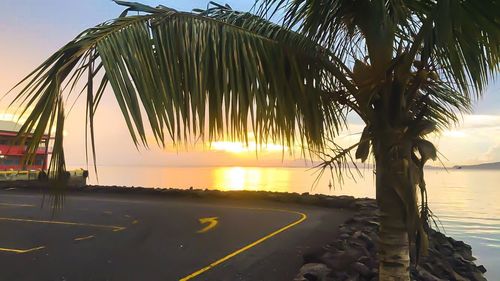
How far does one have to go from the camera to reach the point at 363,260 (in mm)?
8727

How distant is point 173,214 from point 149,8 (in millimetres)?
11181

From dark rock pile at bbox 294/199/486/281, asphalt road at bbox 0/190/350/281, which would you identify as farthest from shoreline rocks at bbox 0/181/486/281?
asphalt road at bbox 0/190/350/281

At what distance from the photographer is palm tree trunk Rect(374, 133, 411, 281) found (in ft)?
13.1

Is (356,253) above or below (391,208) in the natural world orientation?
below

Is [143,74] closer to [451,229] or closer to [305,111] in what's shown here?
[305,111]

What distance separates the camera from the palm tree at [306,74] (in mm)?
3105

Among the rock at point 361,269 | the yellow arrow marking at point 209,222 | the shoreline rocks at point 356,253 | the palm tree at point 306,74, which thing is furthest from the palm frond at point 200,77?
the yellow arrow marking at point 209,222

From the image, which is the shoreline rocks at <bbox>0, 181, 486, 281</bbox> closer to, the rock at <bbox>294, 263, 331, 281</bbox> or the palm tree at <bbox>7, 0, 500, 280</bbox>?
the rock at <bbox>294, 263, 331, 281</bbox>

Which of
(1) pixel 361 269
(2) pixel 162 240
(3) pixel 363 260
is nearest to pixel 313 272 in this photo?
(1) pixel 361 269

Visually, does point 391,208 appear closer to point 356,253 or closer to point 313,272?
point 313,272


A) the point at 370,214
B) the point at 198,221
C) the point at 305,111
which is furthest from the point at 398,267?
the point at 370,214

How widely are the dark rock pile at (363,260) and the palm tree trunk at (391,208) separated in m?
2.04

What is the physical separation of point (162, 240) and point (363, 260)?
14.3ft

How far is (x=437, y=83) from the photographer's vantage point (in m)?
4.58
